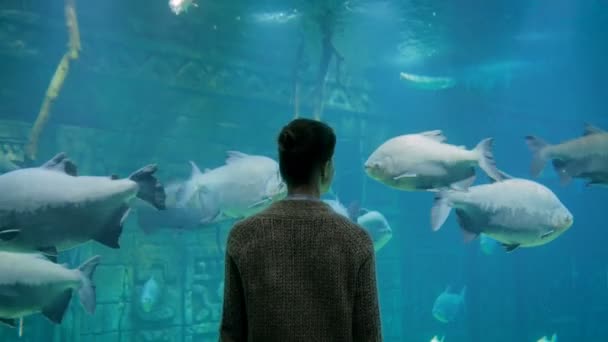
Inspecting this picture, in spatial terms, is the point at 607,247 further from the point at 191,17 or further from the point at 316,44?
the point at 191,17

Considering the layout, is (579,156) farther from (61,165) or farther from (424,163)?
(61,165)

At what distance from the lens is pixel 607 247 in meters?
36.8

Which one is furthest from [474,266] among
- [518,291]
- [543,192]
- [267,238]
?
[267,238]

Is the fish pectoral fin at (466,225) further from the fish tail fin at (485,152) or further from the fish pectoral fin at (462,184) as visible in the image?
the fish tail fin at (485,152)

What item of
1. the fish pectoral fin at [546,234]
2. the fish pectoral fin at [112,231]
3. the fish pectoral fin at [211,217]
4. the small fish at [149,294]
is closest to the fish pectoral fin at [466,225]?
the fish pectoral fin at [546,234]

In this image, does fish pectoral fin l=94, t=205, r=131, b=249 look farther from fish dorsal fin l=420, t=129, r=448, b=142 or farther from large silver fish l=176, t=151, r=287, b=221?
fish dorsal fin l=420, t=129, r=448, b=142

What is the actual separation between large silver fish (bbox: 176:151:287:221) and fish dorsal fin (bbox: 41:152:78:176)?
5.71 feet

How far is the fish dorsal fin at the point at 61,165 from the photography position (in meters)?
3.78

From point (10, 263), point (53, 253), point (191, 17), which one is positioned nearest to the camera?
point (53, 253)

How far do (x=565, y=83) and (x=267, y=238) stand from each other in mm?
25555

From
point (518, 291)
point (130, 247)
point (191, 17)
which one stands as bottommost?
point (518, 291)

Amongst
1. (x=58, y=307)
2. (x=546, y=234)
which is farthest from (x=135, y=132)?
(x=546, y=234)

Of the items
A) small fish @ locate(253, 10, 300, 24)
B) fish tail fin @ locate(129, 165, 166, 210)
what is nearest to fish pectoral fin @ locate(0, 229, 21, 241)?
fish tail fin @ locate(129, 165, 166, 210)

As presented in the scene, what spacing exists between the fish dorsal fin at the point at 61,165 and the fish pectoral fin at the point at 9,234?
19.2 inches
